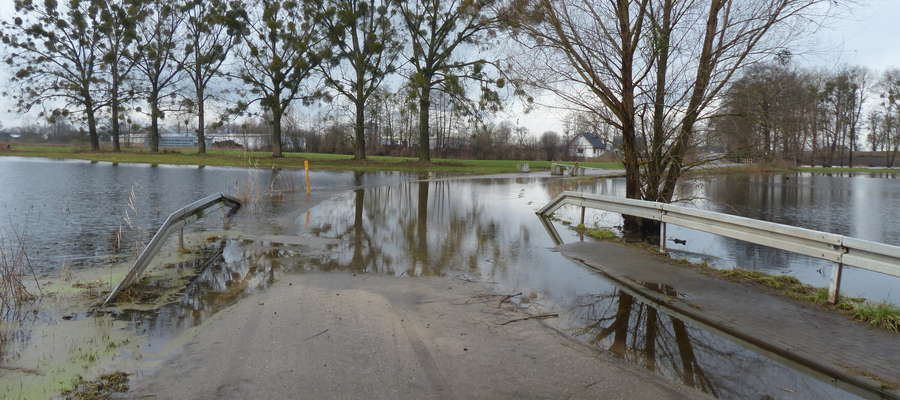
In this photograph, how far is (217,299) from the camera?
6148 millimetres

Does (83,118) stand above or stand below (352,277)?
above

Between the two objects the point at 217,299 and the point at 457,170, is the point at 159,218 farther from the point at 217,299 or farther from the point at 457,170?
the point at 457,170

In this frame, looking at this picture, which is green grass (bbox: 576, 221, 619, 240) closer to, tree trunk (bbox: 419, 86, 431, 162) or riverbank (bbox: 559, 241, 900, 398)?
riverbank (bbox: 559, 241, 900, 398)

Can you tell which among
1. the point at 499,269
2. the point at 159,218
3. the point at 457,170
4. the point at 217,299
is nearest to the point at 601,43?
the point at 499,269

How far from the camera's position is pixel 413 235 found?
10906mm

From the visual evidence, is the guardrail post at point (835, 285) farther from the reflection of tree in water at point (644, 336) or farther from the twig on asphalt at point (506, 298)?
the twig on asphalt at point (506, 298)

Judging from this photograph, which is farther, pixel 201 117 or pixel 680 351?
pixel 201 117

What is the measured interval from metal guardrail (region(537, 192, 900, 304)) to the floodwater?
3.77ft

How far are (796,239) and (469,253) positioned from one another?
4.66 meters

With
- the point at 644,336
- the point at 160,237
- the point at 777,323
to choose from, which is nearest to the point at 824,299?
the point at 777,323

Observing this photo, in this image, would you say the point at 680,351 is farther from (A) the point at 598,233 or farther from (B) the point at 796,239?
→ (A) the point at 598,233

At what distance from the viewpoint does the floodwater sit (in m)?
4.61

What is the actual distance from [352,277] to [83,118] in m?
53.8

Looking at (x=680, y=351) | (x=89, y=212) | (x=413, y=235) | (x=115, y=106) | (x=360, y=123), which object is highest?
(x=115, y=106)
